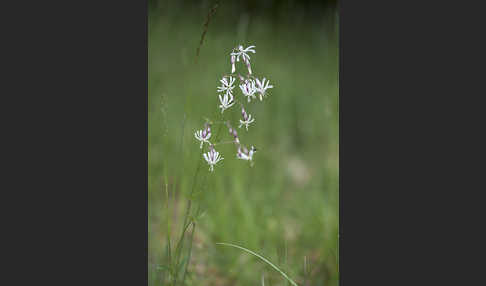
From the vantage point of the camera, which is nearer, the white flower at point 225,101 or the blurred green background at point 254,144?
the white flower at point 225,101

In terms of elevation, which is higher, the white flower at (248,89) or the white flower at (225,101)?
the white flower at (248,89)

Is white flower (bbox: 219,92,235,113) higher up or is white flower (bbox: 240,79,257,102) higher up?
white flower (bbox: 240,79,257,102)

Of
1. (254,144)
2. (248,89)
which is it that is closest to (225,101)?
(248,89)

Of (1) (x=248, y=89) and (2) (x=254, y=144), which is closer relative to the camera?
(1) (x=248, y=89)

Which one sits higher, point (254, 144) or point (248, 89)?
point (254, 144)

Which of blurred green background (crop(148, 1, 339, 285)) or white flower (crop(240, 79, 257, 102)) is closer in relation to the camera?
white flower (crop(240, 79, 257, 102))

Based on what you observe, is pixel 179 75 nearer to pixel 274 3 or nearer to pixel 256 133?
pixel 256 133

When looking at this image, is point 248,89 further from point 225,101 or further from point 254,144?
point 254,144

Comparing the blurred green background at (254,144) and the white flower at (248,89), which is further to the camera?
the blurred green background at (254,144)
